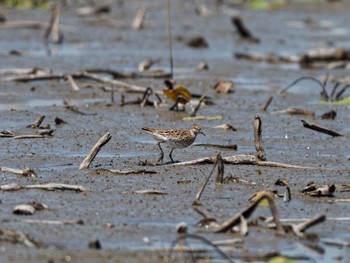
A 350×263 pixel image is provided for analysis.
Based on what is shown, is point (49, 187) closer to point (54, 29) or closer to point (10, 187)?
point (10, 187)

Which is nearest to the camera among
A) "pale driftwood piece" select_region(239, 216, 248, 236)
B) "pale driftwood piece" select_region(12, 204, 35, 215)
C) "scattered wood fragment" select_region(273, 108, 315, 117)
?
"pale driftwood piece" select_region(239, 216, 248, 236)

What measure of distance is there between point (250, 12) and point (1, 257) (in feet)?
73.5

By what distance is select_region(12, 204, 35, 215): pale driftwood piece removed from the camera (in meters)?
8.31

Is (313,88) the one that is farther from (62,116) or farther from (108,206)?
(108,206)

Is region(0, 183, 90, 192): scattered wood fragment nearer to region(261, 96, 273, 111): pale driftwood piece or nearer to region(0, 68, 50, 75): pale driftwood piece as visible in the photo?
region(261, 96, 273, 111): pale driftwood piece

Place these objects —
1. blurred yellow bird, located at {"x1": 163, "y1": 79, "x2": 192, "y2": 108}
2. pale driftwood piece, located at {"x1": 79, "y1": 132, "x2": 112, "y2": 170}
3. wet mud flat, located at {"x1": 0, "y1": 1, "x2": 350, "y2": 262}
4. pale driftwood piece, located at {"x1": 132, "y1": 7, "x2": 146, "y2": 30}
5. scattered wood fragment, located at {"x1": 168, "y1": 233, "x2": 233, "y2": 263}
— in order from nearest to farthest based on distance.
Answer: scattered wood fragment, located at {"x1": 168, "y1": 233, "x2": 233, "y2": 263} < wet mud flat, located at {"x1": 0, "y1": 1, "x2": 350, "y2": 262} < pale driftwood piece, located at {"x1": 79, "y1": 132, "x2": 112, "y2": 170} < blurred yellow bird, located at {"x1": 163, "y1": 79, "x2": 192, "y2": 108} < pale driftwood piece, located at {"x1": 132, "y1": 7, "x2": 146, "y2": 30}

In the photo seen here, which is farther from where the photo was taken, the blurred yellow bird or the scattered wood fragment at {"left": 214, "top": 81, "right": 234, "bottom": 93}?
the scattered wood fragment at {"left": 214, "top": 81, "right": 234, "bottom": 93}

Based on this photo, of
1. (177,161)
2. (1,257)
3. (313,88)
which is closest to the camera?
(1,257)

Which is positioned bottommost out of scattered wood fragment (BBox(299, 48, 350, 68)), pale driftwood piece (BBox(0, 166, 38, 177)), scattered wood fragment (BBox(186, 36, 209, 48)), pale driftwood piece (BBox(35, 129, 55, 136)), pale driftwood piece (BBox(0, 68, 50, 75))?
scattered wood fragment (BBox(186, 36, 209, 48))

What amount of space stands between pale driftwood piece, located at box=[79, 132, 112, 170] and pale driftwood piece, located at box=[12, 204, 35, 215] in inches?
77.8

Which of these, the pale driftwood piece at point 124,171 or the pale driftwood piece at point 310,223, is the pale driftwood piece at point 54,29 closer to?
the pale driftwood piece at point 124,171

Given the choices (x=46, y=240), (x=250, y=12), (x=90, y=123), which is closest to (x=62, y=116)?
(x=90, y=123)

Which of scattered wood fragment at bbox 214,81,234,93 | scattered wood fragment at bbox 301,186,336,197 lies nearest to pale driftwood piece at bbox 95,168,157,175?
scattered wood fragment at bbox 301,186,336,197

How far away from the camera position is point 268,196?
7.96 m
